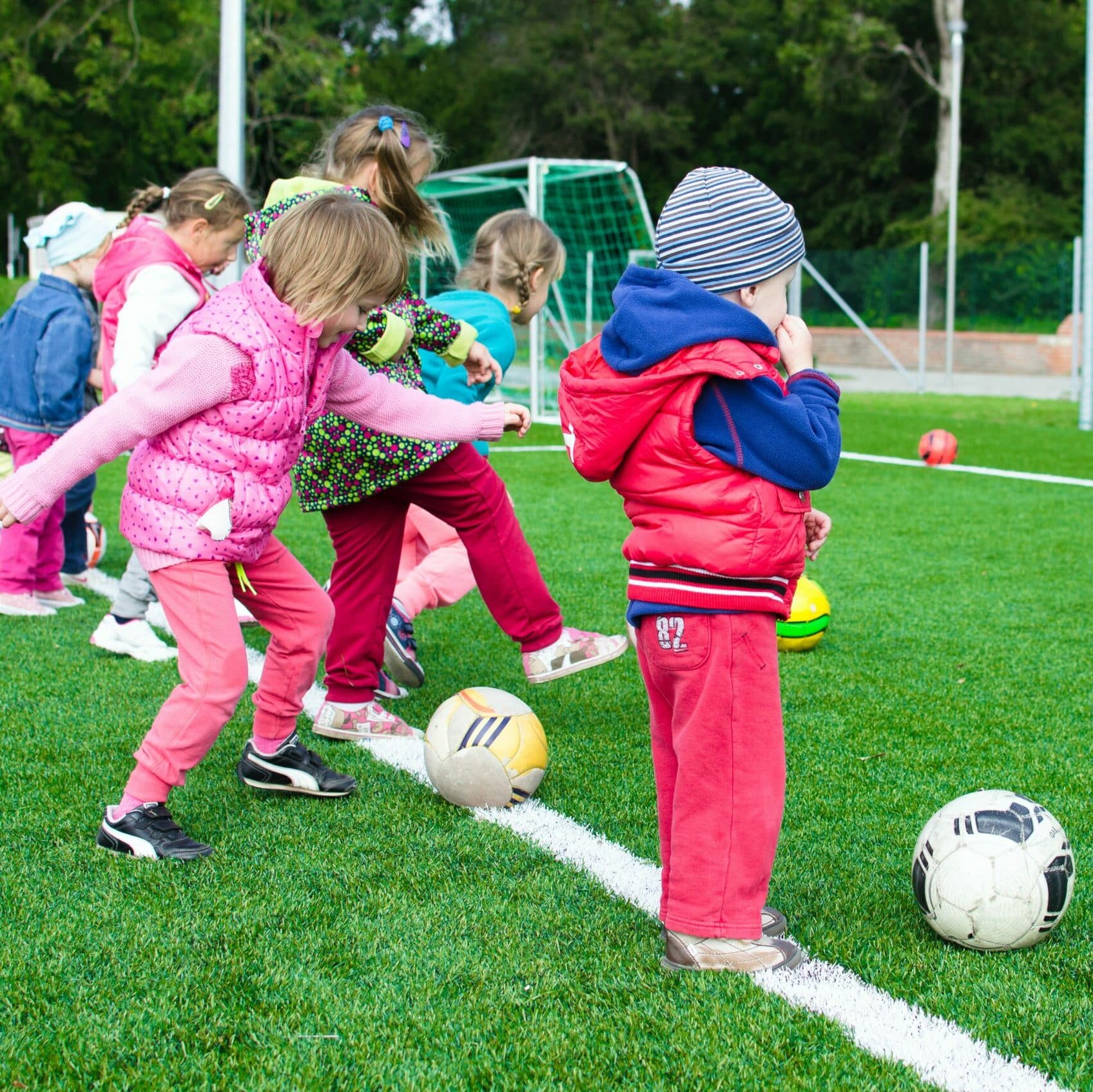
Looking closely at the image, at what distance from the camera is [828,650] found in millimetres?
5461

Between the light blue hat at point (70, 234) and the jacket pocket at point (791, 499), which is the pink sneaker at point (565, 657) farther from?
the light blue hat at point (70, 234)

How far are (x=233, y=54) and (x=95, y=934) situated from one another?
29.4 feet

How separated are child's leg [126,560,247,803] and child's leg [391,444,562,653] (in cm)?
105

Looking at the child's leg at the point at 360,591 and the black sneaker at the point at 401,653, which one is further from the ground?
the child's leg at the point at 360,591

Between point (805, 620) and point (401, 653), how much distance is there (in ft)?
5.33

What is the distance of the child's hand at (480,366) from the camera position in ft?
13.9

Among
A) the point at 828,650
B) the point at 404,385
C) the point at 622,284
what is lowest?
the point at 828,650

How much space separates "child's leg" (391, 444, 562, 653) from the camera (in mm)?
4293

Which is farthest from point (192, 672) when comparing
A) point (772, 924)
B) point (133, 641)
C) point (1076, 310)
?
point (1076, 310)

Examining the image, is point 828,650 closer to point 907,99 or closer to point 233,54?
point 233,54

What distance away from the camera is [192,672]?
133 inches

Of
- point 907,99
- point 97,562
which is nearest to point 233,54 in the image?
point 97,562

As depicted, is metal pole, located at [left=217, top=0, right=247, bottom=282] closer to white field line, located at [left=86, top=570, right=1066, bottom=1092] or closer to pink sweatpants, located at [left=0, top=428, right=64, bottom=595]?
pink sweatpants, located at [left=0, top=428, right=64, bottom=595]

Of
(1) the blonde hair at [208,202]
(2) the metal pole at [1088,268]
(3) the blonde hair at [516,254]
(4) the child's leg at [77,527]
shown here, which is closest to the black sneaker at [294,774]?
(3) the blonde hair at [516,254]
